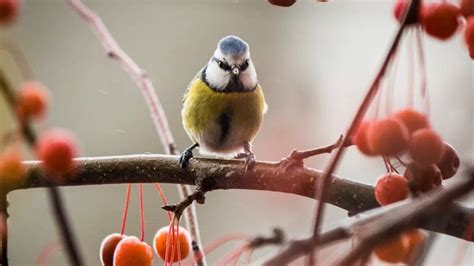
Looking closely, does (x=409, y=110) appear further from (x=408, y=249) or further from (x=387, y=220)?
(x=387, y=220)

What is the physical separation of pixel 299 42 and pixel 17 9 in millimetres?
1598

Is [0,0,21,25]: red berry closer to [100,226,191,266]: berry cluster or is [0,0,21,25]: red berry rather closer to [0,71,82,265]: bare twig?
[0,71,82,265]: bare twig

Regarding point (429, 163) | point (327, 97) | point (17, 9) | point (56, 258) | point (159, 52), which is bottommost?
point (56, 258)

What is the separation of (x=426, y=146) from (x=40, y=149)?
185 millimetres

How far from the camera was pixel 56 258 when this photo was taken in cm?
146

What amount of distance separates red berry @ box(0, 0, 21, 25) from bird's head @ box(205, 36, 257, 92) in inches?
31.8

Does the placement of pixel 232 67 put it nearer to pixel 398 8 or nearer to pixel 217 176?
pixel 217 176

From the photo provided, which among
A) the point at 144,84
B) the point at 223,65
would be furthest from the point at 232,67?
the point at 144,84

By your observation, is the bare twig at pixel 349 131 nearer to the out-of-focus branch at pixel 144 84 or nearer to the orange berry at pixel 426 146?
the orange berry at pixel 426 146

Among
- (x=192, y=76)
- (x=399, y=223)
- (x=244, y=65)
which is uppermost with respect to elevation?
(x=399, y=223)

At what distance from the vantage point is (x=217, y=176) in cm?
58

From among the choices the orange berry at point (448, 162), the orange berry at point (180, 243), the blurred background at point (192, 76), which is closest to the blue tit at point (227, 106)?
the blurred background at point (192, 76)

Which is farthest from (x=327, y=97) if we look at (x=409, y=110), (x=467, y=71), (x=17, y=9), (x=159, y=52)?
(x=17, y=9)

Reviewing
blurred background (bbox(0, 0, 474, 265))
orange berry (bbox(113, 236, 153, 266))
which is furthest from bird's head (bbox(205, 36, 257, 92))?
orange berry (bbox(113, 236, 153, 266))
